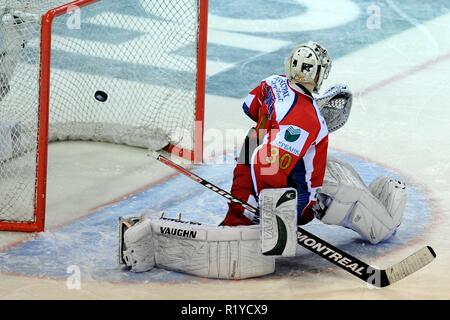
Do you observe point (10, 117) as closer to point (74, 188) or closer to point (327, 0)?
point (74, 188)

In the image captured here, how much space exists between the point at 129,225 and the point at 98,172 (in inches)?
49.0

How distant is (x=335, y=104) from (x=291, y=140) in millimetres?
670

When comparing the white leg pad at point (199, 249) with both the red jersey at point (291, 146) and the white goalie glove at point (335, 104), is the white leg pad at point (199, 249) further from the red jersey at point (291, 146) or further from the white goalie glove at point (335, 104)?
the white goalie glove at point (335, 104)

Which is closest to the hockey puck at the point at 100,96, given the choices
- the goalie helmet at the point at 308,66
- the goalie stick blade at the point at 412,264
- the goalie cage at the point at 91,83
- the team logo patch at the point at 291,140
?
the goalie cage at the point at 91,83

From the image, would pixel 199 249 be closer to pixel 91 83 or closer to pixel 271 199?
pixel 271 199

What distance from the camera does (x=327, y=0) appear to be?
373 inches

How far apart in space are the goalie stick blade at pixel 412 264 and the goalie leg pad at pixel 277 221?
0.43 metres

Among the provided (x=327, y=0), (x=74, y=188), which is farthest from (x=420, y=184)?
(x=327, y=0)

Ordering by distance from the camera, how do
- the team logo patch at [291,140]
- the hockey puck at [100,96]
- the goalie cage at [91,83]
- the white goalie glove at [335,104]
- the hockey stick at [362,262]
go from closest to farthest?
the team logo patch at [291,140] < the hockey stick at [362,262] < the white goalie glove at [335,104] < the goalie cage at [91,83] < the hockey puck at [100,96]

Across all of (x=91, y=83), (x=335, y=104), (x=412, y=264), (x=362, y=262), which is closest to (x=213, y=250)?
(x=362, y=262)

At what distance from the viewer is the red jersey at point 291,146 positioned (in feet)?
16.7

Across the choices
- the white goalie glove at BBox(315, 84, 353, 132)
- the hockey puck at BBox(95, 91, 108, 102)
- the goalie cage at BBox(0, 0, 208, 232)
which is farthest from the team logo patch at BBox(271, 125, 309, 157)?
the hockey puck at BBox(95, 91, 108, 102)

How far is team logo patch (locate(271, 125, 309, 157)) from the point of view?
16.7 ft

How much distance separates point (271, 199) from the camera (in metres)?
5.12
